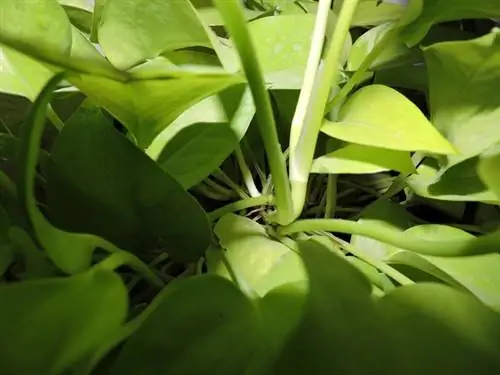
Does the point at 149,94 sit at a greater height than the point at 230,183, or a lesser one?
greater

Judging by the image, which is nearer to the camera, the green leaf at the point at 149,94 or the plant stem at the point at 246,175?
the green leaf at the point at 149,94

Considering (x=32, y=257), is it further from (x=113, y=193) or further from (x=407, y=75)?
(x=407, y=75)

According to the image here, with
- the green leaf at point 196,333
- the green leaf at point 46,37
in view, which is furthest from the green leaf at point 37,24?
the green leaf at point 196,333

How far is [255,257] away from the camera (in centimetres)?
36

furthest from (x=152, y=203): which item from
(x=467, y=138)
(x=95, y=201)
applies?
(x=467, y=138)

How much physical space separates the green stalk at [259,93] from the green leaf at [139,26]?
3.4 inches

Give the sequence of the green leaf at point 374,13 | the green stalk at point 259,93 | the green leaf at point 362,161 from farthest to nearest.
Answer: the green leaf at point 374,13
the green leaf at point 362,161
the green stalk at point 259,93

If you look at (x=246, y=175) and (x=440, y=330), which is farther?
(x=246, y=175)

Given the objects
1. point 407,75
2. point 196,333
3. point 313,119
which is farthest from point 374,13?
point 196,333

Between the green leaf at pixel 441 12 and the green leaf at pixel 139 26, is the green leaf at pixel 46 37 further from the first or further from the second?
the green leaf at pixel 441 12

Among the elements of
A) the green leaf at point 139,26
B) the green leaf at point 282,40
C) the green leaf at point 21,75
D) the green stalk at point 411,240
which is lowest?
the green stalk at point 411,240

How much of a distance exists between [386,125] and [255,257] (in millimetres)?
92

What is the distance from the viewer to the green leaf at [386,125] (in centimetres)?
36

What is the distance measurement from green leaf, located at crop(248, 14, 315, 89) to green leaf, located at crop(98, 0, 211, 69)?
0.18 ft
